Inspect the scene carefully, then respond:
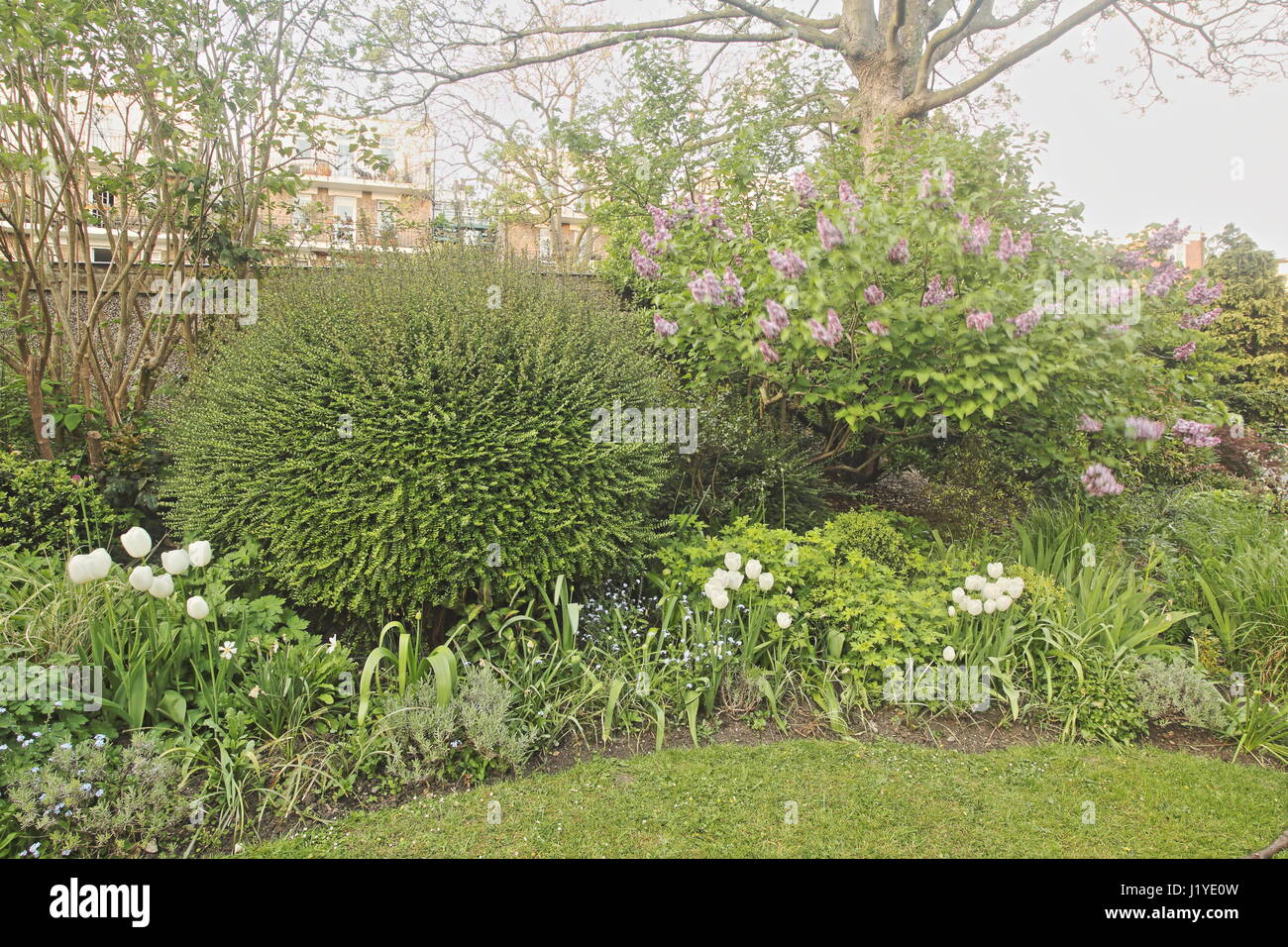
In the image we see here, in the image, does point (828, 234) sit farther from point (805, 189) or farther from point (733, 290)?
point (805, 189)

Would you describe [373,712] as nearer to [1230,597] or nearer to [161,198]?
[161,198]

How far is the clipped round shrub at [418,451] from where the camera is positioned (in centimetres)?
346

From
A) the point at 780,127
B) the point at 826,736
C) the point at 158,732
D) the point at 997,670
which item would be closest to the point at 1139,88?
the point at 780,127

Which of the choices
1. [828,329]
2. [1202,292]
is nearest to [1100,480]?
[1202,292]

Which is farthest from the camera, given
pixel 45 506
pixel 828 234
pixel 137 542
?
pixel 45 506

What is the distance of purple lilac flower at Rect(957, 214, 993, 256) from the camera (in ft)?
13.2

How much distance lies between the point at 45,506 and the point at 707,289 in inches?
165

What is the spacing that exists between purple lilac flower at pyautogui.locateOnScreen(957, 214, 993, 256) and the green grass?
265 centimetres

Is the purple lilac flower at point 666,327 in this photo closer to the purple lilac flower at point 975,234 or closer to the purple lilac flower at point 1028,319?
the purple lilac flower at point 975,234

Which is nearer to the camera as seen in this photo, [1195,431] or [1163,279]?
[1163,279]

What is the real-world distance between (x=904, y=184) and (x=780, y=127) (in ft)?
11.7

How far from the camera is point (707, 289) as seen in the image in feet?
15.0

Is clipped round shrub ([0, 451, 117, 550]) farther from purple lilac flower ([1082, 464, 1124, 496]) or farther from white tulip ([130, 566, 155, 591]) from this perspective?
purple lilac flower ([1082, 464, 1124, 496])

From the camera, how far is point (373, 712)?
126 inches
